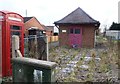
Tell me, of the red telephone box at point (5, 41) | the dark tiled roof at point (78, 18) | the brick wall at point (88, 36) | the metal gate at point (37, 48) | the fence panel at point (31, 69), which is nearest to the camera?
the fence panel at point (31, 69)

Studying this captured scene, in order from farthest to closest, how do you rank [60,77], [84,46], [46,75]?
[84,46], [60,77], [46,75]

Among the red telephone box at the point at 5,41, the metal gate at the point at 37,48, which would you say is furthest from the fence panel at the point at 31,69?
the metal gate at the point at 37,48

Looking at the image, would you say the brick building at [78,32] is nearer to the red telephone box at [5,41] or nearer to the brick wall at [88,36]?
the brick wall at [88,36]

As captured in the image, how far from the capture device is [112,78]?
698cm

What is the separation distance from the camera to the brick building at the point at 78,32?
860 inches

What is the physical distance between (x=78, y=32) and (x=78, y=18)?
1861 millimetres

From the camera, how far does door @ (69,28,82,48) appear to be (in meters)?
21.8

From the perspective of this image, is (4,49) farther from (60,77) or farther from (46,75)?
A: (46,75)

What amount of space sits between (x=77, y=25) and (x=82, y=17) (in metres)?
1.68

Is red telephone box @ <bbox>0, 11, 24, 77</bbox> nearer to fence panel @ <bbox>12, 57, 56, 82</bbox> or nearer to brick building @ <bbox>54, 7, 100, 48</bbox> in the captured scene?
fence panel @ <bbox>12, 57, 56, 82</bbox>

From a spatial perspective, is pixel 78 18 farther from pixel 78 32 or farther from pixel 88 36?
pixel 88 36

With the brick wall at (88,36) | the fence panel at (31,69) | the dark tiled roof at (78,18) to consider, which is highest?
the dark tiled roof at (78,18)

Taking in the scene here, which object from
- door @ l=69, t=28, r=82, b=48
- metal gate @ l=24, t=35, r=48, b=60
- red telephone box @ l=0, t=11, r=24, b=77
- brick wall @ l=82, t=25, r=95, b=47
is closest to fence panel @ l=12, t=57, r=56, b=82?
red telephone box @ l=0, t=11, r=24, b=77

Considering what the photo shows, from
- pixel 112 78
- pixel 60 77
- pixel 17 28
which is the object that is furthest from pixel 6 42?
pixel 112 78
